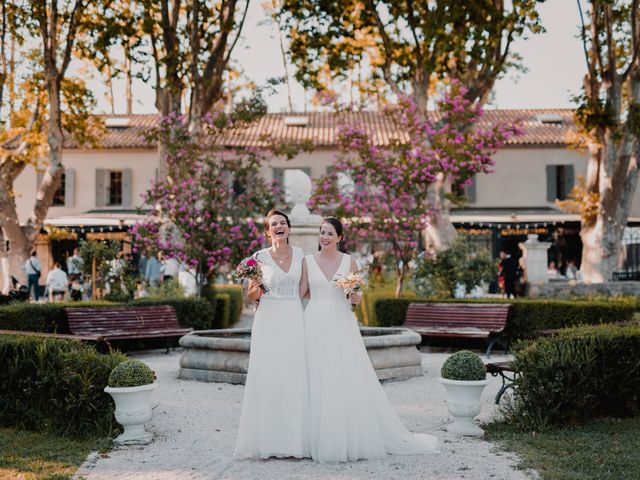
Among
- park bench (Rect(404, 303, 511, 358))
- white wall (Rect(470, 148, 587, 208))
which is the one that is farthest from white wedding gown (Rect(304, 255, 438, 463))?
white wall (Rect(470, 148, 587, 208))

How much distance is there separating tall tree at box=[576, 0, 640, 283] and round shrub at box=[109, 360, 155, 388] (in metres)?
13.5

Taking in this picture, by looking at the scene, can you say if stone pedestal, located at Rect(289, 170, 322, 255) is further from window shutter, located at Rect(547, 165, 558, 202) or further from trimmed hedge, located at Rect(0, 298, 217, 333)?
window shutter, located at Rect(547, 165, 558, 202)

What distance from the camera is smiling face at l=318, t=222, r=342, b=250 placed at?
555 centimetres

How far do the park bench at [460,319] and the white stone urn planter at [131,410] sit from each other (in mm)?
6093

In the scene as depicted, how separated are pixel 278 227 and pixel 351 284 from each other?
68cm

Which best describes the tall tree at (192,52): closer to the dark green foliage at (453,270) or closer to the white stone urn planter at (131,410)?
the dark green foliage at (453,270)

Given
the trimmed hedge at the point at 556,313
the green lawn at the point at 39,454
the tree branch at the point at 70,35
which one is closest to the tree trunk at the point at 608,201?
the trimmed hedge at the point at 556,313

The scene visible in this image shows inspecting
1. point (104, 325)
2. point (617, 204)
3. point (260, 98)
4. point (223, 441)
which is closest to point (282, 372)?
point (223, 441)

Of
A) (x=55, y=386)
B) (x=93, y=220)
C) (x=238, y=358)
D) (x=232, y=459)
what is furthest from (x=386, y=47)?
(x=93, y=220)

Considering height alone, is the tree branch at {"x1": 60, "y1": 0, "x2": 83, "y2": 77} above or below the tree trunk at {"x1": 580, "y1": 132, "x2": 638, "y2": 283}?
above

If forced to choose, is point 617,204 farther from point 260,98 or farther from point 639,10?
point 260,98

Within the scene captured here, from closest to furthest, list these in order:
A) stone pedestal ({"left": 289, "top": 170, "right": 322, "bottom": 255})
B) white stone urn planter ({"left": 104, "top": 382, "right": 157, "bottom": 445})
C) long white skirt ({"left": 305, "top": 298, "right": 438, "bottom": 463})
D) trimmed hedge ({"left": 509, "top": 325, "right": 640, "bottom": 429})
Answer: long white skirt ({"left": 305, "top": 298, "right": 438, "bottom": 463}), white stone urn planter ({"left": 104, "top": 382, "right": 157, "bottom": 445}), trimmed hedge ({"left": 509, "top": 325, "right": 640, "bottom": 429}), stone pedestal ({"left": 289, "top": 170, "right": 322, "bottom": 255})

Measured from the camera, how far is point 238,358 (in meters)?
8.78

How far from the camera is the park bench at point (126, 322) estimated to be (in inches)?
427
